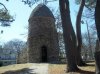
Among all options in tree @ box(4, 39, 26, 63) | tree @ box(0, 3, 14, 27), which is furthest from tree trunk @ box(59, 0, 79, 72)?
tree @ box(4, 39, 26, 63)

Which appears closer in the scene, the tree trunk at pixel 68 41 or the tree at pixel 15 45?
the tree trunk at pixel 68 41

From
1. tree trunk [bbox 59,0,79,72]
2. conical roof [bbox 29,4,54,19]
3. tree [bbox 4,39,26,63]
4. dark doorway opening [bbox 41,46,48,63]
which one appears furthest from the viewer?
tree [bbox 4,39,26,63]

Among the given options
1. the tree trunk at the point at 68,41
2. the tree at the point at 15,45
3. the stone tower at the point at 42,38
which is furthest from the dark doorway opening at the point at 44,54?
the tree at the point at 15,45

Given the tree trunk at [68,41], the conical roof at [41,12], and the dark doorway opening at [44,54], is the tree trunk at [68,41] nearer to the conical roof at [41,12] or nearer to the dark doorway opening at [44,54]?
the dark doorway opening at [44,54]

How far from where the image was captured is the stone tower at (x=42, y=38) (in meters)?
32.7

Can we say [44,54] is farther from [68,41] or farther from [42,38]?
[68,41]

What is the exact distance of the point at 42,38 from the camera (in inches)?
1289

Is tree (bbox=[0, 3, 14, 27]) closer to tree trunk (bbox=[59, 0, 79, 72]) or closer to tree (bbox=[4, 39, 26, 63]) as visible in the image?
tree trunk (bbox=[59, 0, 79, 72])

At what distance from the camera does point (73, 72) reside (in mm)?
17172

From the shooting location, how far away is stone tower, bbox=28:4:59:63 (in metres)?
32.7

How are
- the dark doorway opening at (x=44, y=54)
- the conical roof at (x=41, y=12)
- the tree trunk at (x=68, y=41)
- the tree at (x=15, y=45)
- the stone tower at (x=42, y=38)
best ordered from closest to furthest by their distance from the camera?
the tree trunk at (x=68, y=41)
the stone tower at (x=42, y=38)
the dark doorway opening at (x=44, y=54)
the conical roof at (x=41, y=12)
the tree at (x=15, y=45)

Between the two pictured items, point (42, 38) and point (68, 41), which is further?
point (42, 38)

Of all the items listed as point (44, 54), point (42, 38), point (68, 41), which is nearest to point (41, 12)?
point (42, 38)

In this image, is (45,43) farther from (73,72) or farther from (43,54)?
(73,72)
